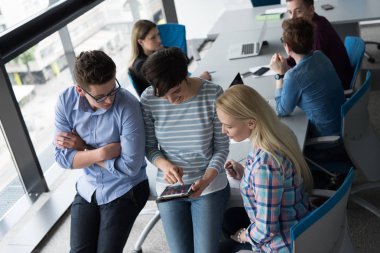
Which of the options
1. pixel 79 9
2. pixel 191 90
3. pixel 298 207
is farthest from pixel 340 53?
pixel 79 9

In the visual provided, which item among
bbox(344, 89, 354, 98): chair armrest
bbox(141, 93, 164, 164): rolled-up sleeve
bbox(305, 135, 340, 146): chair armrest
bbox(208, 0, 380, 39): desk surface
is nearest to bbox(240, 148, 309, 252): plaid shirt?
bbox(141, 93, 164, 164): rolled-up sleeve

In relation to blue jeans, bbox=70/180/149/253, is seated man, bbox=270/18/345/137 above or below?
above

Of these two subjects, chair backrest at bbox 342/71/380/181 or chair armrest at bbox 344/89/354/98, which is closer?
chair backrest at bbox 342/71/380/181

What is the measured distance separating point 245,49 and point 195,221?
199cm

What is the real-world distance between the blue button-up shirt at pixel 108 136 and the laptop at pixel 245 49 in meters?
1.65

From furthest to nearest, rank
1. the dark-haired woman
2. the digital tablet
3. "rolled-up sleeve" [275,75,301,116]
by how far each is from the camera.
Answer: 1. "rolled-up sleeve" [275,75,301,116]
2. the dark-haired woman
3. the digital tablet

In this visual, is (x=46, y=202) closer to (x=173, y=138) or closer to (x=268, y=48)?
(x=173, y=138)

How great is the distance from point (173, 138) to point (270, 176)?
2.20 ft

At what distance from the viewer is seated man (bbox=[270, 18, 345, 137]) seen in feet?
8.96

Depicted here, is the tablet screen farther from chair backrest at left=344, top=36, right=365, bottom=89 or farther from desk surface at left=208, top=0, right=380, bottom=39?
desk surface at left=208, top=0, right=380, bottom=39

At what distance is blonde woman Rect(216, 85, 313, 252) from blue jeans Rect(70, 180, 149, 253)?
70 cm

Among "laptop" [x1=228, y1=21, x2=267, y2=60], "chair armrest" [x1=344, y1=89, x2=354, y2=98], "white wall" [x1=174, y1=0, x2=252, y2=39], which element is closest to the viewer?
"chair armrest" [x1=344, y1=89, x2=354, y2=98]

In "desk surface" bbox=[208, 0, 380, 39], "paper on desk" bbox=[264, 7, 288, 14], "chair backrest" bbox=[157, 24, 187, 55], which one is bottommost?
"desk surface" bbox=[208, 0, 380, 39]

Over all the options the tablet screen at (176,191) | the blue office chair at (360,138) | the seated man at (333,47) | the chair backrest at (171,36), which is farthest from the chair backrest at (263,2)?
the tablet screen at (176,191)
